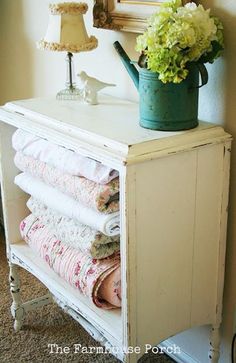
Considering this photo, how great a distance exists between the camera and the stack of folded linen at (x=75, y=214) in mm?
1400

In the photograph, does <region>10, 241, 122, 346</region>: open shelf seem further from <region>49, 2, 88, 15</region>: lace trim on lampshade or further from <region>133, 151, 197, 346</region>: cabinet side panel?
→ <region>49, 2, 88, 15</region>: lace trim on lampshade

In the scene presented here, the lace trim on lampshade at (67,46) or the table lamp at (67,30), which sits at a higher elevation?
the table lamp at (67,30)

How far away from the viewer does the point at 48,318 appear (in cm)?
207

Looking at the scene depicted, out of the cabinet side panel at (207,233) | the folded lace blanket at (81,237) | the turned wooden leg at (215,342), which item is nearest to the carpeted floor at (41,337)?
the turned wooden leg at (215,342)

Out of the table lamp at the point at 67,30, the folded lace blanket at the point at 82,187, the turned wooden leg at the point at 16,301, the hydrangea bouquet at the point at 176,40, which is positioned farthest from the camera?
the turned wooden leg at the point at 16,301

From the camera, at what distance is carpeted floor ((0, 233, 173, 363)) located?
6.05 ft

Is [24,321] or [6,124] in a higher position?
[6,124]

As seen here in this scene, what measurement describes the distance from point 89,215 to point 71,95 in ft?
1.64

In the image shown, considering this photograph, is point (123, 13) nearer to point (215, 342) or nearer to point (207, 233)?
point (207, 233)

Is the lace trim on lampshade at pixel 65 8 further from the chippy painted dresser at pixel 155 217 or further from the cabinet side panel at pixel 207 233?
the cabinet side panel at pixel 207 233

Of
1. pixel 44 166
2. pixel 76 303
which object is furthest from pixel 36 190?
pixel 76 303

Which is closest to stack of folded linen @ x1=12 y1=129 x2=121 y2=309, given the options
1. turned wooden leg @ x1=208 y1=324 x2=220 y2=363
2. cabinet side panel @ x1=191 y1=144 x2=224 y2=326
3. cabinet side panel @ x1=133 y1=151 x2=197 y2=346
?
cabinet side panel @ x1=133 y1=151 x2=197 y2=346

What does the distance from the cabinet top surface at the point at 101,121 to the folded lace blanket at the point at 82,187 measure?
0.43 feet

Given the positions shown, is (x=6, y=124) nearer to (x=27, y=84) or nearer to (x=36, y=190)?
(x=36, y=190)
